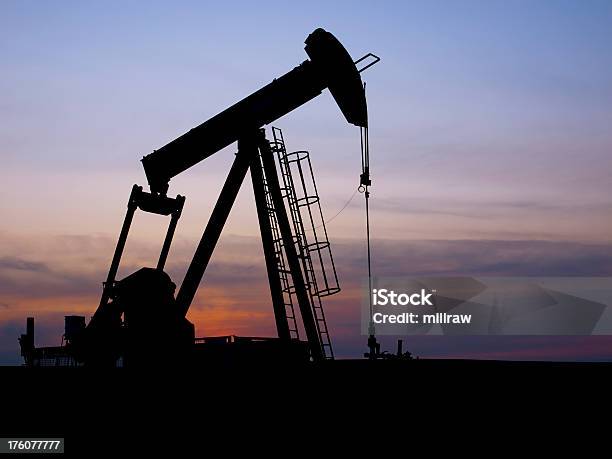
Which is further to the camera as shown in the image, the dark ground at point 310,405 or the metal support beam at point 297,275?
the metal support beam at point 297,275

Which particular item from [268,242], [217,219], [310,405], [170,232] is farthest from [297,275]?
[310,405]

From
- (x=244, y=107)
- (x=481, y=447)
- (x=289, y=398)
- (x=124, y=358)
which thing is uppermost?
(x=244, y=107)

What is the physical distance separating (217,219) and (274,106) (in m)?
2.50

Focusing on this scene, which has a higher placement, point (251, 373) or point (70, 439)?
point (251, 373)

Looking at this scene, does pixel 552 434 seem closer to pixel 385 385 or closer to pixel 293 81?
pixel 385 385

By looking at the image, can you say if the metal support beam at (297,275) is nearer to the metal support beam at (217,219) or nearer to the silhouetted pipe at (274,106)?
the metal support beam at (217,219)

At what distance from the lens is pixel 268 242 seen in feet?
52.3

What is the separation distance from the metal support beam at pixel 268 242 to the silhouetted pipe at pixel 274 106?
2.20 ft

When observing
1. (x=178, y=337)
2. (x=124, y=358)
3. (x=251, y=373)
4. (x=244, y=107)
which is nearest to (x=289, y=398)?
(x=251, y=373)

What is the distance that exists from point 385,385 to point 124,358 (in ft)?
23.7

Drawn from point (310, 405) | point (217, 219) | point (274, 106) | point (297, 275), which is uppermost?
point (274, 106)

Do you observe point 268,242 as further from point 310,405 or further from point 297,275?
point 310,405

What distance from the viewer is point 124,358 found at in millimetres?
15633

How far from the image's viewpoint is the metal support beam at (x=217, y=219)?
1605cm
